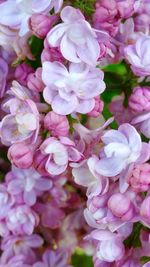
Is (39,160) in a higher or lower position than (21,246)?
higher

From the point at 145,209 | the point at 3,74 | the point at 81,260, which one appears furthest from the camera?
the point at 81,260

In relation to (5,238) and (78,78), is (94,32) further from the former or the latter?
(5,238)

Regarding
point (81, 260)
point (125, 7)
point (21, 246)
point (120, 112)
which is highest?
A: point (125, 7)

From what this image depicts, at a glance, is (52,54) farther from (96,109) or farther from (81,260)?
(81,260)

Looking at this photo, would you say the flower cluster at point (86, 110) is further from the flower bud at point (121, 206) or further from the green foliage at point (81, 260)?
the green foliage at point (81, 260)

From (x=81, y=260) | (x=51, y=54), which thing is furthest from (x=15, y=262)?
(x=51, y=54)

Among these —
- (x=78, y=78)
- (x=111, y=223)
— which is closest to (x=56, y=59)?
(x=78, y=78)
